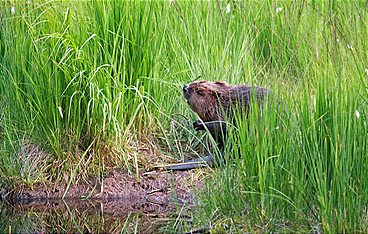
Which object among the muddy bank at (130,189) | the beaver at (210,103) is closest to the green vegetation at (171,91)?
the muddy bank at (130,189)

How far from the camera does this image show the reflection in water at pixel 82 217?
517 cm

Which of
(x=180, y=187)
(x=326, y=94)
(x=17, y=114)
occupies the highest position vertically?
(x=326, y=94)

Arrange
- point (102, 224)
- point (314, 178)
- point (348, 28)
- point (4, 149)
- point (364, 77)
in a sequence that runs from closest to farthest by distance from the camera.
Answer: point (314, 178) < point (364, 77) < point (102, 224) < point (348, 28) < point (4, 149)

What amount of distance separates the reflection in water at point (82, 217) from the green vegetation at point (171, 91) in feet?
0.83

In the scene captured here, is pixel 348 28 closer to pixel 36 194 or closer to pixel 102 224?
pixel 102 224

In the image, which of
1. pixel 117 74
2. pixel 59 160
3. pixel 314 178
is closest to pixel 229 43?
pixel 117 74

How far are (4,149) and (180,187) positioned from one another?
1370 mm

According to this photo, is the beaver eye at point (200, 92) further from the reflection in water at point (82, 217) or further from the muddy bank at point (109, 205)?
the reflection in water at point (82, 217)

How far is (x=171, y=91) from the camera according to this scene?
6.65 metres

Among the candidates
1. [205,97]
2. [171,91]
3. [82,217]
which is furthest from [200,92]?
[82,217]

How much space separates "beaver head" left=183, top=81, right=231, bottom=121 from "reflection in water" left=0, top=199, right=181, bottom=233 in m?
0.80

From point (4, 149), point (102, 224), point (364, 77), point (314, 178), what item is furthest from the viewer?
point (4, 149)

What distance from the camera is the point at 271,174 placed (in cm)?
437

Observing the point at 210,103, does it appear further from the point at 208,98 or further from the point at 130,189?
the point at 130,189
